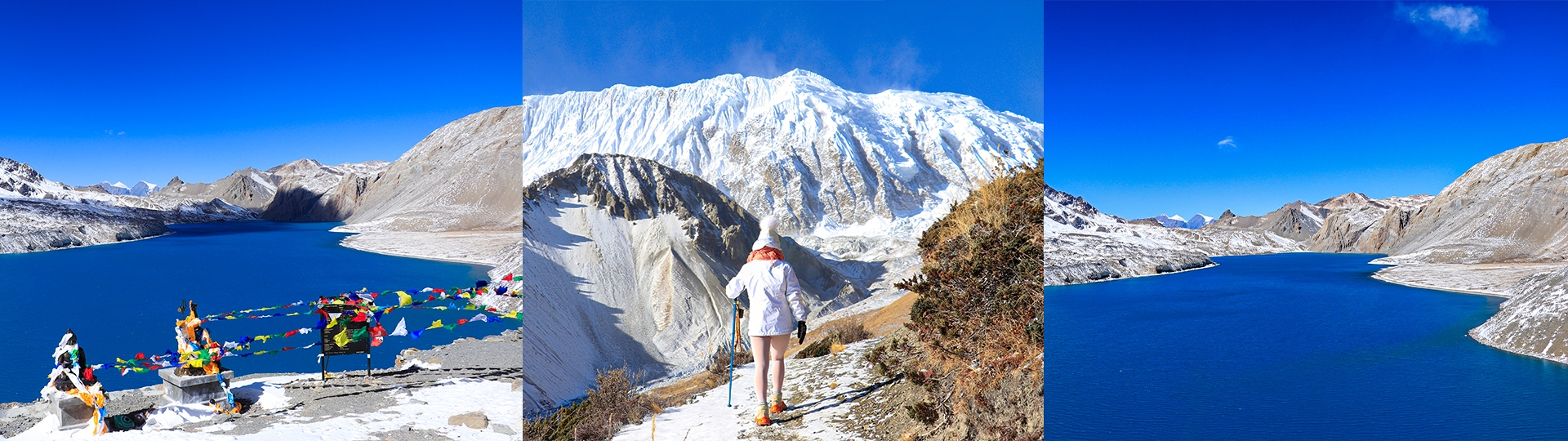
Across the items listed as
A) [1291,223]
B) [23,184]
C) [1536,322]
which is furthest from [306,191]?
[1291,223]

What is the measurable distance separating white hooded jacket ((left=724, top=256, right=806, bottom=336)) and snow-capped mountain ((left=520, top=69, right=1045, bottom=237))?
1.36 metres

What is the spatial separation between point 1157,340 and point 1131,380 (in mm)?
7504

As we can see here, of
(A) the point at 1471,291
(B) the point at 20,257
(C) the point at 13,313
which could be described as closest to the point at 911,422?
(C) the point at 13,313

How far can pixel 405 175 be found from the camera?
2079 inches

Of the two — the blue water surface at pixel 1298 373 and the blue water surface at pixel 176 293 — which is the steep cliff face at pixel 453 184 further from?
the blue water surface at pixel 1298 373

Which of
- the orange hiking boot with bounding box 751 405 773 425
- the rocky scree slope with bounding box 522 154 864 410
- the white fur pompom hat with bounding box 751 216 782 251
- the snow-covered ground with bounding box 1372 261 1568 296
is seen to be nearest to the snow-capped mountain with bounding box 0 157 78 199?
the rocky scree slope with bounding box 522 154 864 410

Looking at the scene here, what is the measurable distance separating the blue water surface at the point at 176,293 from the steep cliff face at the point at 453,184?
5310 millimetres

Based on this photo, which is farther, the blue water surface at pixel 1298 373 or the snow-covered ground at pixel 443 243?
the snow-covered ground at pixel 443 243

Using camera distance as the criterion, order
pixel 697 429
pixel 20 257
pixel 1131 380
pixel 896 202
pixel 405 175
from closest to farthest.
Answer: pixel 697 429 → pixel 896 202 → pixel 1131 380 → pixel 20 257 → pixel 405 175

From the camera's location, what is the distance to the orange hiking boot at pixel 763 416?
315 cm

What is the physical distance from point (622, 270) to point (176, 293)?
27597mm

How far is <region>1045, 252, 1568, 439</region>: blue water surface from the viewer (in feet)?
50.1

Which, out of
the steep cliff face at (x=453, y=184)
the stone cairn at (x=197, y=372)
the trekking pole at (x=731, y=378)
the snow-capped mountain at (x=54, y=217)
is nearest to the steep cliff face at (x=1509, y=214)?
the trekking pole at (x=731, y=378)

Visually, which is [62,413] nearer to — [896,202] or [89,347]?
[896,202]
